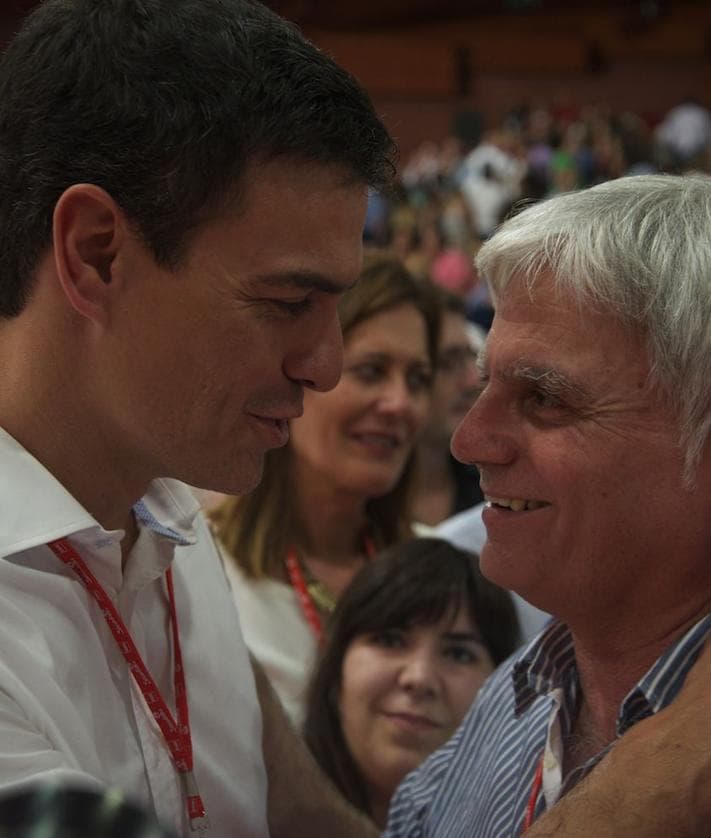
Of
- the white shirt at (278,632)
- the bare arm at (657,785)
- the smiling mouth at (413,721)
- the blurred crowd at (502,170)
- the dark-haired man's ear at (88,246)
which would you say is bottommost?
the smiling mouth at (413,721)

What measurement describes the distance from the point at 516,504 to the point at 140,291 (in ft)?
1.76

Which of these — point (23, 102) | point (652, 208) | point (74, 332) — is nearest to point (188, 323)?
point (74, 332)

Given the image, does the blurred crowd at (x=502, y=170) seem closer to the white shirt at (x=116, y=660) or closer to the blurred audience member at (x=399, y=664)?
the blurred audience member at (x=399, y=664)

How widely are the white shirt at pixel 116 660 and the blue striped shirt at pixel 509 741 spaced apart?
27cm

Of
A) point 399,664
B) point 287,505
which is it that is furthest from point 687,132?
point 399,664

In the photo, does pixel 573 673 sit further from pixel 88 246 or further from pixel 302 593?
pixel 302 593

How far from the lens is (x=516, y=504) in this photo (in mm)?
1635

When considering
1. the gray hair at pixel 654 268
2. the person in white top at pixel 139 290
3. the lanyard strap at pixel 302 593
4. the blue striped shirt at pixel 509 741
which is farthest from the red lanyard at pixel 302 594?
the gray hair at pixel 654 268

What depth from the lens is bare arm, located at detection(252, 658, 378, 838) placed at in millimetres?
1800

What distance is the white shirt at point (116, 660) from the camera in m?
1.39

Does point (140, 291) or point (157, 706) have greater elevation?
point (140, 291)

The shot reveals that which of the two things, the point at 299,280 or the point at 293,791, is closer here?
the point at 299,280

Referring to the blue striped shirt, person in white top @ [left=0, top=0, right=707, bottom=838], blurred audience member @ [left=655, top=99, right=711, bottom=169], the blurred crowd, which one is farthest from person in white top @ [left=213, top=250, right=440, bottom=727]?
blurred audience member @ [left=655, top=99, right=711, bottom=169]

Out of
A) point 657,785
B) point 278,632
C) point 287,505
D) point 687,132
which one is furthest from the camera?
point 687,132
